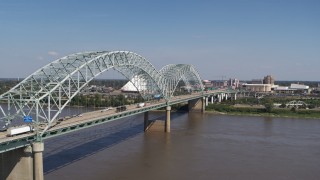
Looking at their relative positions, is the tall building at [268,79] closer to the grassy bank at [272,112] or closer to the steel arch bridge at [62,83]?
the grassy bank at [272,112]

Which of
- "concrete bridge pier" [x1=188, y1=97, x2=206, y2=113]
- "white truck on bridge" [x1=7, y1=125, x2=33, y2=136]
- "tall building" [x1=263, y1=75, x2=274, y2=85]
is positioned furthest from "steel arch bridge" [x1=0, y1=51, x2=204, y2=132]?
"tall building" [x1=263, y1=75, x2=274, y2=85]

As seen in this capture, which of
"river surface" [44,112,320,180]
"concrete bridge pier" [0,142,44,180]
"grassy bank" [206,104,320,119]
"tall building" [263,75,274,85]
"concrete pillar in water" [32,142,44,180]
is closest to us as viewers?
"concrete pillar in water" [32,142,44,180]

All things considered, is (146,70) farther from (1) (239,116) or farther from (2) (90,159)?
(1) (239,116)

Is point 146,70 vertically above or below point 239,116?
above

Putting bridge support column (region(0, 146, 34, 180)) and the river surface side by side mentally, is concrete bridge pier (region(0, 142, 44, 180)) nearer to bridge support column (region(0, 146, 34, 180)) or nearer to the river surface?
bridge support column (region(0, 146, 34, 180))

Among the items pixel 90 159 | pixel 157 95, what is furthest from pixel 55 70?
A: pixel 157 95

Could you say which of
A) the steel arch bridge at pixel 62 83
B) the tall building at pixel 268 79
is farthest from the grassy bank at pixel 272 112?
the tall building at pixel 268 79
